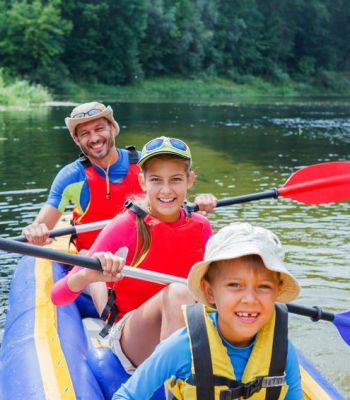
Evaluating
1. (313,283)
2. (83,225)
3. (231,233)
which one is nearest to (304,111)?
(313,283)

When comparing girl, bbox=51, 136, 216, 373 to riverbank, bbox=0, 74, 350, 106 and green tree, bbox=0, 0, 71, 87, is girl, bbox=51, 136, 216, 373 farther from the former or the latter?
green tree, bbox=0, 0, 71, 87

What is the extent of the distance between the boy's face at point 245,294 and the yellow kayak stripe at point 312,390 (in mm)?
835

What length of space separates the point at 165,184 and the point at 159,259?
13.1 inches

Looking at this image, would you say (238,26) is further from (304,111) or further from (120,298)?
(120,298)

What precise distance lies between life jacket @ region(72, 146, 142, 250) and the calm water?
0.89m

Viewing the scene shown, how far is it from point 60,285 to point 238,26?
4386 cm

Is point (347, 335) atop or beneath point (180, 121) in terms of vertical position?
atop

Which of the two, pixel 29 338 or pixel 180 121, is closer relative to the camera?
pixel 29 338

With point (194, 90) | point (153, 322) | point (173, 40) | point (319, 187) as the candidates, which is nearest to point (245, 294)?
point (153, 322)

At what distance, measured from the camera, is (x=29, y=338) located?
9.11 feet

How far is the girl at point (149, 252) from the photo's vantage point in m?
2.37

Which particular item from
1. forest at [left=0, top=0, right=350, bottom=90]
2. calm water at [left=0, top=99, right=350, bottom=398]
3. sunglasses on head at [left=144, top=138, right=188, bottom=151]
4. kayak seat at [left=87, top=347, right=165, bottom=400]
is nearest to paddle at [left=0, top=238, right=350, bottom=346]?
kayak seat at [left=87, top=347, right=165, bottom=400]

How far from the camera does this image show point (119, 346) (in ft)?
8.24

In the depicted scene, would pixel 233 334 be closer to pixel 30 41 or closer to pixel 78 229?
pixel 78 229
